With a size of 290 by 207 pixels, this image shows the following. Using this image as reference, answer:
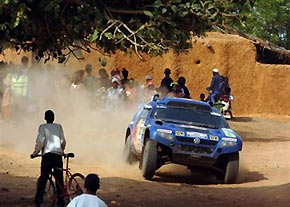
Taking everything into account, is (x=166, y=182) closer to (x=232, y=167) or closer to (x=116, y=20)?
(x=232, y=167)

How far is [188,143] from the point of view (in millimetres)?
15148

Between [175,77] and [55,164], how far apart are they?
1851cm

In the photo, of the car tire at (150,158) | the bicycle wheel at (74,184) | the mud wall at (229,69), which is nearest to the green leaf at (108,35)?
the bicycle wheel at (74,184)

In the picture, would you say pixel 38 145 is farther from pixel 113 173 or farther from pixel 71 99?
pixel 71 99

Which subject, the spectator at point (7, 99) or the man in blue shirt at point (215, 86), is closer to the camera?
the spectator at point (7, 99)

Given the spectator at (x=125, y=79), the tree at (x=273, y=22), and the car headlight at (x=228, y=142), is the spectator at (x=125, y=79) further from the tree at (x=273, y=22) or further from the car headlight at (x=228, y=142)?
the tree at (x=273, y=22)

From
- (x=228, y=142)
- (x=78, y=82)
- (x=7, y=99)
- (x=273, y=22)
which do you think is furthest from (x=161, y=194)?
(x=273, y=22)

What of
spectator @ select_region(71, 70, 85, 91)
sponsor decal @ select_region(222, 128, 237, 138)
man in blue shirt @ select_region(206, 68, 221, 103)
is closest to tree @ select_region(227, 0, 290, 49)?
Answer: man in blue shirt @ select_region(206, 68, 221, 103)

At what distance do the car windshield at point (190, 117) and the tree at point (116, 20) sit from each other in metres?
5.65

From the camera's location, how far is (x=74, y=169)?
1623 cm

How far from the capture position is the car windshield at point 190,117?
15.9 metres

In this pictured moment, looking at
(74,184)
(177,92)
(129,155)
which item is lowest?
(129,155)

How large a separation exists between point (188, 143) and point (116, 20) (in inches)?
231

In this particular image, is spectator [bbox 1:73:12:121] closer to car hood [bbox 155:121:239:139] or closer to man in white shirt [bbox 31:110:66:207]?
car hood [bbox 155:121:239:139]
